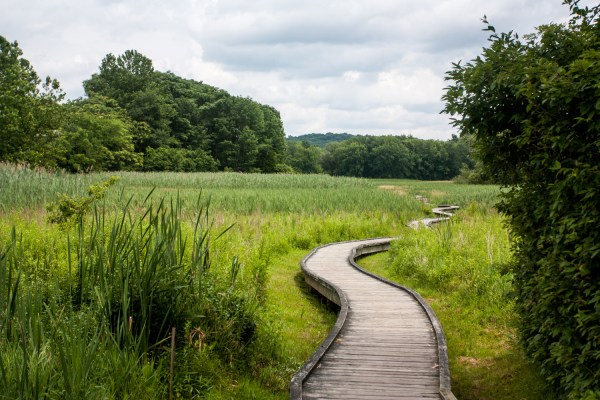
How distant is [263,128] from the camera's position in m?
70.9

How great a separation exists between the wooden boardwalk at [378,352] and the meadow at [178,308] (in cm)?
53

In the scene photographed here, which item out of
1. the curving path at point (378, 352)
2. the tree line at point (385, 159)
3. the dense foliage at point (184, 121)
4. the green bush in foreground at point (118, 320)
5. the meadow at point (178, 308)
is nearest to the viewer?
the green bush in foreground at point (118, 320)

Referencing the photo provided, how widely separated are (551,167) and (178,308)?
3.60 m

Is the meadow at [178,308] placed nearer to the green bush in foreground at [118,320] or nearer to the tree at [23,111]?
the green bush in foreground at [118,320]

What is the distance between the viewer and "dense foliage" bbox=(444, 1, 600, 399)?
367 cm

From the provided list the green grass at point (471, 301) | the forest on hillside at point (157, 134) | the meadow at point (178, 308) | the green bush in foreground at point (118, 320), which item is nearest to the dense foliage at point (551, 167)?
the green grass at point (471, 301)

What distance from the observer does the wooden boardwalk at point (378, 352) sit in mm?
4797

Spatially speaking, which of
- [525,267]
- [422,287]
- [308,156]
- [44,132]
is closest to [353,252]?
[422,287]

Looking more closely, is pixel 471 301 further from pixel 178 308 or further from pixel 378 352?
pixel 178 308

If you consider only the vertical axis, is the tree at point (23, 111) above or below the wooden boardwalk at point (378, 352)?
above

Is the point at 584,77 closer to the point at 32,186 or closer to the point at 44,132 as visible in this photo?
the point at 32,186

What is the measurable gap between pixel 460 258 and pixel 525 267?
513cm

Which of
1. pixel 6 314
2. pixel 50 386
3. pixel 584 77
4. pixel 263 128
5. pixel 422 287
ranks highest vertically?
pixel 263 128

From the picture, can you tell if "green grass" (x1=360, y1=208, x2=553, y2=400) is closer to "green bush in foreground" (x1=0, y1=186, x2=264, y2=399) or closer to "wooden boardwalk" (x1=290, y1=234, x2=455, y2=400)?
"wooden boardwalk" (x1=290, y1=234, x2=455, y2=400)
